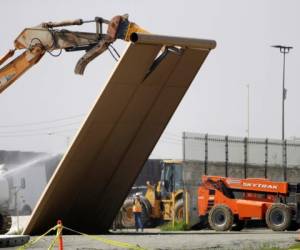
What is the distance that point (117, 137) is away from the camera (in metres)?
34.2

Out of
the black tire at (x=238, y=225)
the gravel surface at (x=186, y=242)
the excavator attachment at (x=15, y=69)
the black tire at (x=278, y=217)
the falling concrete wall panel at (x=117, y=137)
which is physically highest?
the excavator attachment at (x=15, y=69)

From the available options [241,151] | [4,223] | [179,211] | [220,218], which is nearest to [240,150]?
[241,151]

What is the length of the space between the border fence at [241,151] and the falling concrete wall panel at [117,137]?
26.2 ft

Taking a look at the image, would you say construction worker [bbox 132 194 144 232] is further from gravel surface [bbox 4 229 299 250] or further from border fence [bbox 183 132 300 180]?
gravel surface [bbox 4 229 299 250]

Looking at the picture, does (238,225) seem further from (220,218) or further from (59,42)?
→ (59,42)

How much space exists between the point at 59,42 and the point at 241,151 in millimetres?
14583

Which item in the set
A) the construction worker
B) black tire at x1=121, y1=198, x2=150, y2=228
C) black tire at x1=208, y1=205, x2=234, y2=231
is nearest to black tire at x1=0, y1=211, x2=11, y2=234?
the construction worker

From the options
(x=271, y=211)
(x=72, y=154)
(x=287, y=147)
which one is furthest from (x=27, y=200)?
(x=72, y=154)

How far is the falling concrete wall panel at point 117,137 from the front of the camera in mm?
31922

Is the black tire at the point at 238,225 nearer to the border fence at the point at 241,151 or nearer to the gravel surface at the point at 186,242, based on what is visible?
the border fence at the point at 241,151

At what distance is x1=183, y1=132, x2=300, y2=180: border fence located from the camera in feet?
146

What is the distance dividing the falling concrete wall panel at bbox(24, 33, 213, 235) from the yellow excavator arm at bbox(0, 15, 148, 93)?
132cm

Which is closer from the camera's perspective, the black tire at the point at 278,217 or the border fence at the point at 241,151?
the black tire at the point at 278,217

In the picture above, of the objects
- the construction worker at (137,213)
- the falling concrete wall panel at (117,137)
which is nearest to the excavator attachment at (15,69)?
the falling concrete wall panel at (117,137)
